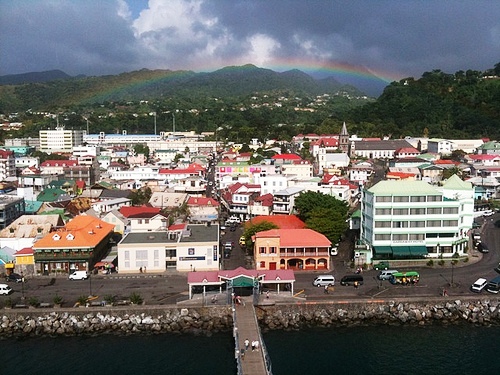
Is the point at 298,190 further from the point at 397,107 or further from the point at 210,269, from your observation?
the point at 397,107

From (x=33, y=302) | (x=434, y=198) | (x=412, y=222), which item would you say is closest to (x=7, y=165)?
(x=33, y=302)

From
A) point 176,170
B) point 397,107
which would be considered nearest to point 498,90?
point 397,107

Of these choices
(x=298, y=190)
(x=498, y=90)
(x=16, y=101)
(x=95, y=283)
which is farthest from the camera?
(x=16, y=101)

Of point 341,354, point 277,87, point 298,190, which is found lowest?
point 341,354

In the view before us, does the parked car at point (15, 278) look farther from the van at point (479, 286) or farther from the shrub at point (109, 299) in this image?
the van at point (479, 286)

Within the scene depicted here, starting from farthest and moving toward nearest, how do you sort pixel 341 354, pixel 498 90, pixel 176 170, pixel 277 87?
1. pixel 277 87
2. pixel 498 90
3. pixel 176 170
4. pixel 341 354

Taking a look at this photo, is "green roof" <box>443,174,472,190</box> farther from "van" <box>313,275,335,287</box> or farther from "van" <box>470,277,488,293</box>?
"van" <box>313,275,335,287</box>

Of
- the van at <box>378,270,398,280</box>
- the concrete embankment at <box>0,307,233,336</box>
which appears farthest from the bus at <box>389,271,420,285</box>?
the concrete embankment at <box>0,307,233,336</box>
